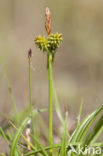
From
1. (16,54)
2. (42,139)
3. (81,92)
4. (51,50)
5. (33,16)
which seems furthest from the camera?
(33,16)

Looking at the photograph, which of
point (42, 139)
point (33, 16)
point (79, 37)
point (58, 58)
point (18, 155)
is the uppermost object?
point (33, 16)

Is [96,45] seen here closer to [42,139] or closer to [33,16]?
[33,16]

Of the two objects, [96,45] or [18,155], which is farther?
[96,45]

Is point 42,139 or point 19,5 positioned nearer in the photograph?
point 42,139

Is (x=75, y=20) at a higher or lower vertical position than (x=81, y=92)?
higher

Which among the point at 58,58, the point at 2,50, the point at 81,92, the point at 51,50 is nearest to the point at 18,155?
the point at 51,50

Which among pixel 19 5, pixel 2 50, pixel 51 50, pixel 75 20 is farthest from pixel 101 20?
pixel 51 50

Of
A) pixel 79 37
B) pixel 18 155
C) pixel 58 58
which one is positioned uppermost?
pixel 79 37

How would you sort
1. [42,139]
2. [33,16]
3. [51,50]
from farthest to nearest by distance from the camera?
[33,16] → [42,139] → [51,50]

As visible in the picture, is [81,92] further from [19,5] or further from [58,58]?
[19,5]
